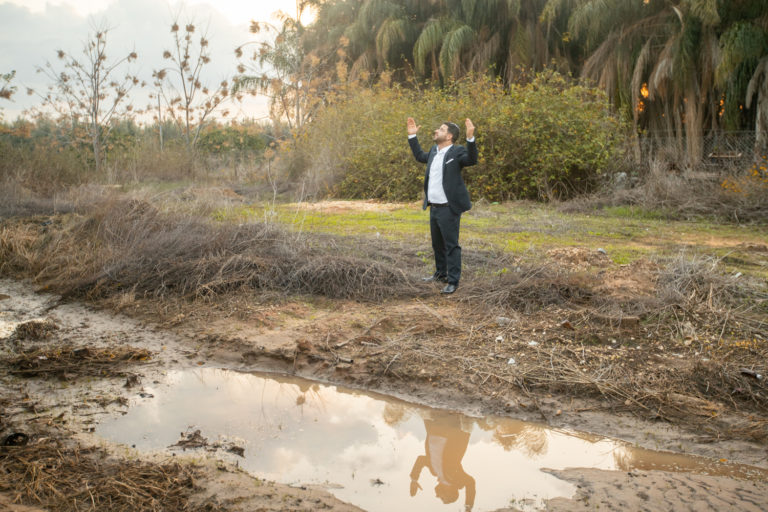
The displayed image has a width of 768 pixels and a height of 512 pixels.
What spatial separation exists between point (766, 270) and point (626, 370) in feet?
11.6

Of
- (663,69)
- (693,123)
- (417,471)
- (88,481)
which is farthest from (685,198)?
(88,481)

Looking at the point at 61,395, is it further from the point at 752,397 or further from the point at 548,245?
the point at 548,245

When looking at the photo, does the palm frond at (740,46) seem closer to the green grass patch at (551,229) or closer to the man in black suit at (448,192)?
the green grass patch at (551,229)

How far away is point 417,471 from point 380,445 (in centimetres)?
34

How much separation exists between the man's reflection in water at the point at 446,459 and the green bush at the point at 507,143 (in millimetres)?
10434

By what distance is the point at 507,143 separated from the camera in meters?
14.0

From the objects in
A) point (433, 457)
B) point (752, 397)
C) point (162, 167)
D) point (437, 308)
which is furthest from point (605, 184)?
point (162, 167)

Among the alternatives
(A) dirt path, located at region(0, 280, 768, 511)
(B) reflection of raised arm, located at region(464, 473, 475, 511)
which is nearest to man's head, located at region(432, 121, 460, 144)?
(A) dirt path, located at region(0, 280, 768, 511)

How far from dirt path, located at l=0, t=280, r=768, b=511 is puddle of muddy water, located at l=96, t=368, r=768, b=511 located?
12 cm

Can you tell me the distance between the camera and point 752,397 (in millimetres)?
3854

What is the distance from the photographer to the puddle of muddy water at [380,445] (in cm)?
309

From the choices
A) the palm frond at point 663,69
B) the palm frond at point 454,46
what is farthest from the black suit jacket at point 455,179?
the palm frond at point 454,46

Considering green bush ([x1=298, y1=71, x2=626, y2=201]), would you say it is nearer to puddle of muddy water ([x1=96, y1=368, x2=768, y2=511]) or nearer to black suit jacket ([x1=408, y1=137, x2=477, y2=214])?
black suit jacket ([x1=408, y1=137, x2=477, y2=214])

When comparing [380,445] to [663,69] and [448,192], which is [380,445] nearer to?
[448,192]
